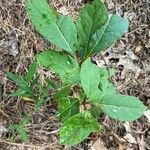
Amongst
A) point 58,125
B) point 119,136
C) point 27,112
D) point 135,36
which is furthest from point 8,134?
point 135,36

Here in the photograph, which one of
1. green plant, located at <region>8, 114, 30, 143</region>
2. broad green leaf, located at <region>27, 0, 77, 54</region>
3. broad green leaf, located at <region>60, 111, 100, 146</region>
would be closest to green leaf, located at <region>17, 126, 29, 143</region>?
green plant, located at <region>8, 114, 30, 143</region>

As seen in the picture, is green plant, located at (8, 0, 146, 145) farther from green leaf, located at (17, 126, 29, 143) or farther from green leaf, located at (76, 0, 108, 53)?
green leaf, located at (17, 126, 29, 143)

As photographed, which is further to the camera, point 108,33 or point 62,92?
point 62,92

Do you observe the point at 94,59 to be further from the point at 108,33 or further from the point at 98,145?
the point at 108,33

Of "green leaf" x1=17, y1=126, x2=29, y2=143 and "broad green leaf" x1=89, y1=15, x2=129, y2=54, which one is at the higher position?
"broad green leaf" x1=89, y1=15, x2=129, y2=54

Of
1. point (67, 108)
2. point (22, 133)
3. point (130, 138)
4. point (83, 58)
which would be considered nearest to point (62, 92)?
point (67, 108)

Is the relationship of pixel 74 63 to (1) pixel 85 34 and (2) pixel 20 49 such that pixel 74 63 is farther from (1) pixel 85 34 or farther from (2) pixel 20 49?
(2) pixel 20 49
